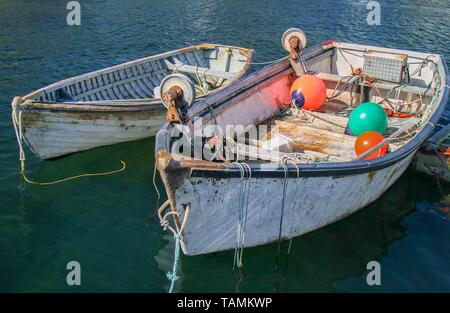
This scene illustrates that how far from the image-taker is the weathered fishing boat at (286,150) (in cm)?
744

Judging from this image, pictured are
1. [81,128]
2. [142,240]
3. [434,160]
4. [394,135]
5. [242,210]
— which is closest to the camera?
[242,210]

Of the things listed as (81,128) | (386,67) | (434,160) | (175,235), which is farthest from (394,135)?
(81,128)

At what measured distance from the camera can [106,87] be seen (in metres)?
12.6

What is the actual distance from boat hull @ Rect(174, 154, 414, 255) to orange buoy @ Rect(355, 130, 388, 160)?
0.99 ft

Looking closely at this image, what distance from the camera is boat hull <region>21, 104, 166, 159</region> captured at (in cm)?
1038

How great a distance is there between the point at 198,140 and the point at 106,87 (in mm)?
4551

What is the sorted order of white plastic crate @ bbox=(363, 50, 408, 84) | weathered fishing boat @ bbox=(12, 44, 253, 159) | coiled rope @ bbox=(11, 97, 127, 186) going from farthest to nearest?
white plastic crate @ bbox=(363, 50, 408, 84) < weathered fishing boat @ bbox=(12, 44, 253, 159) < coiled rope @ bbox=(11, 97, 127, 186)

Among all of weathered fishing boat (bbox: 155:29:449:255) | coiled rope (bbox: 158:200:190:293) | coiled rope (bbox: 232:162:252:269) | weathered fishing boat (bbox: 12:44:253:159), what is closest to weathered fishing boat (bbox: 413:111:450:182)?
weathered fishing boat (bbox: 155:29:449:255)

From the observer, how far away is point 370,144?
362 inches

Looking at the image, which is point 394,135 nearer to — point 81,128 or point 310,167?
point 310,167

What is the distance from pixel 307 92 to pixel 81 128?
4.75m

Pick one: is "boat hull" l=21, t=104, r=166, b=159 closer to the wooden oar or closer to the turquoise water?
the turquoise water

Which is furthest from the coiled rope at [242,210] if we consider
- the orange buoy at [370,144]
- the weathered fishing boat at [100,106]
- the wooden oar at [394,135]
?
the weathered fishing boat at [100,106]

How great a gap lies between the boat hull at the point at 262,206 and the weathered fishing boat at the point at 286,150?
0.02 metres
